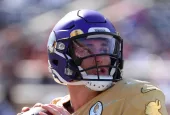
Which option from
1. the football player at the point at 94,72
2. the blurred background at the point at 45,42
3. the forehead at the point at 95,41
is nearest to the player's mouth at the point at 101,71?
the football player at the point at 94,72

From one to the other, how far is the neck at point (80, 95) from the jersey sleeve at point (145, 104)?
194mm

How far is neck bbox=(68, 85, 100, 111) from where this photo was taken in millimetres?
1944

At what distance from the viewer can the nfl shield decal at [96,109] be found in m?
1.83

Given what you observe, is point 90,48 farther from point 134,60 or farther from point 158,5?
point 158,5

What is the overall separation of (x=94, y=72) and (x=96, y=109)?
0.15 m

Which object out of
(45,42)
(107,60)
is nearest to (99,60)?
(107,60)

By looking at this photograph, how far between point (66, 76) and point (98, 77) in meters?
0.16

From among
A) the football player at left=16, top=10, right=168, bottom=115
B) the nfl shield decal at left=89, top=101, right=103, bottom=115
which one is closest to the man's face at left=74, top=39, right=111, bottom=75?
the football player at left=16, top=10, right=168, bottom=115

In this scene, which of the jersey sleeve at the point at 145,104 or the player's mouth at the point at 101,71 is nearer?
the jersey sleeve at the point at 145,104

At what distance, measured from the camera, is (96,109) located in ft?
6.05

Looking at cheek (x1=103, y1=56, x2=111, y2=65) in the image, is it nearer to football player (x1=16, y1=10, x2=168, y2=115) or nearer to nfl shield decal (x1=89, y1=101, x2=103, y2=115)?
football player (x1=16, y1=10, x2=168, y2=115)

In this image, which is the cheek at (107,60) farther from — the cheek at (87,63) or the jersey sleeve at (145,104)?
the jersey sleeve at (145,104)

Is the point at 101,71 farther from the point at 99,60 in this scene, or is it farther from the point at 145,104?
the point at 145,104

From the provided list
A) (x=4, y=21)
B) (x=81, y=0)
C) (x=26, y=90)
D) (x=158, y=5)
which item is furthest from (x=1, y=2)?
(x=158, y=5)
